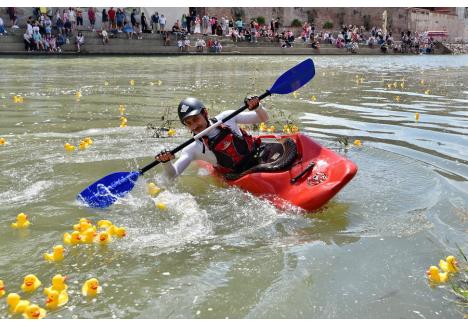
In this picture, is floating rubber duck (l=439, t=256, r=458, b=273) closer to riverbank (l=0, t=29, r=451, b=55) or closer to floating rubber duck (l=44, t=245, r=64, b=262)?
floating rubber duck (l=44, t=245, r=64, b=262)

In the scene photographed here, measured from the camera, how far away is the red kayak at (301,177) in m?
4.21

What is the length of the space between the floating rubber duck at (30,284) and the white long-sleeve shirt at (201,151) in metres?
1.93

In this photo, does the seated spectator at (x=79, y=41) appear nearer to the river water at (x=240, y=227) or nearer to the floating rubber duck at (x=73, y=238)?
the river water at (x=240, y=227)

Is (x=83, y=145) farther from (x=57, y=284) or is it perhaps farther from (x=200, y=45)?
(x=200, y=45)

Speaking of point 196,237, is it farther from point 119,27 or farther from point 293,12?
point 293,12

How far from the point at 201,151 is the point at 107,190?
3.17 ft

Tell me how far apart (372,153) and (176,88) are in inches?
262

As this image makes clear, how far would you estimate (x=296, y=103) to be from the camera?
32.2 feet

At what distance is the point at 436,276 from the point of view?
2914 mm

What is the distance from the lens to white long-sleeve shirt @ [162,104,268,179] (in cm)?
472

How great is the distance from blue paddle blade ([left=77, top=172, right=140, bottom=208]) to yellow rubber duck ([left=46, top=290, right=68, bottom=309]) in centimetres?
169

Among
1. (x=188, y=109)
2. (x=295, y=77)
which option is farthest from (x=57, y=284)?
(x=295, y=77)

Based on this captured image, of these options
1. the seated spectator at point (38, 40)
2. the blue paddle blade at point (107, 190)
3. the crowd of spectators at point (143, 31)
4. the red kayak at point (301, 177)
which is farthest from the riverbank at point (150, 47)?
the red kayak at point (301, 177)
